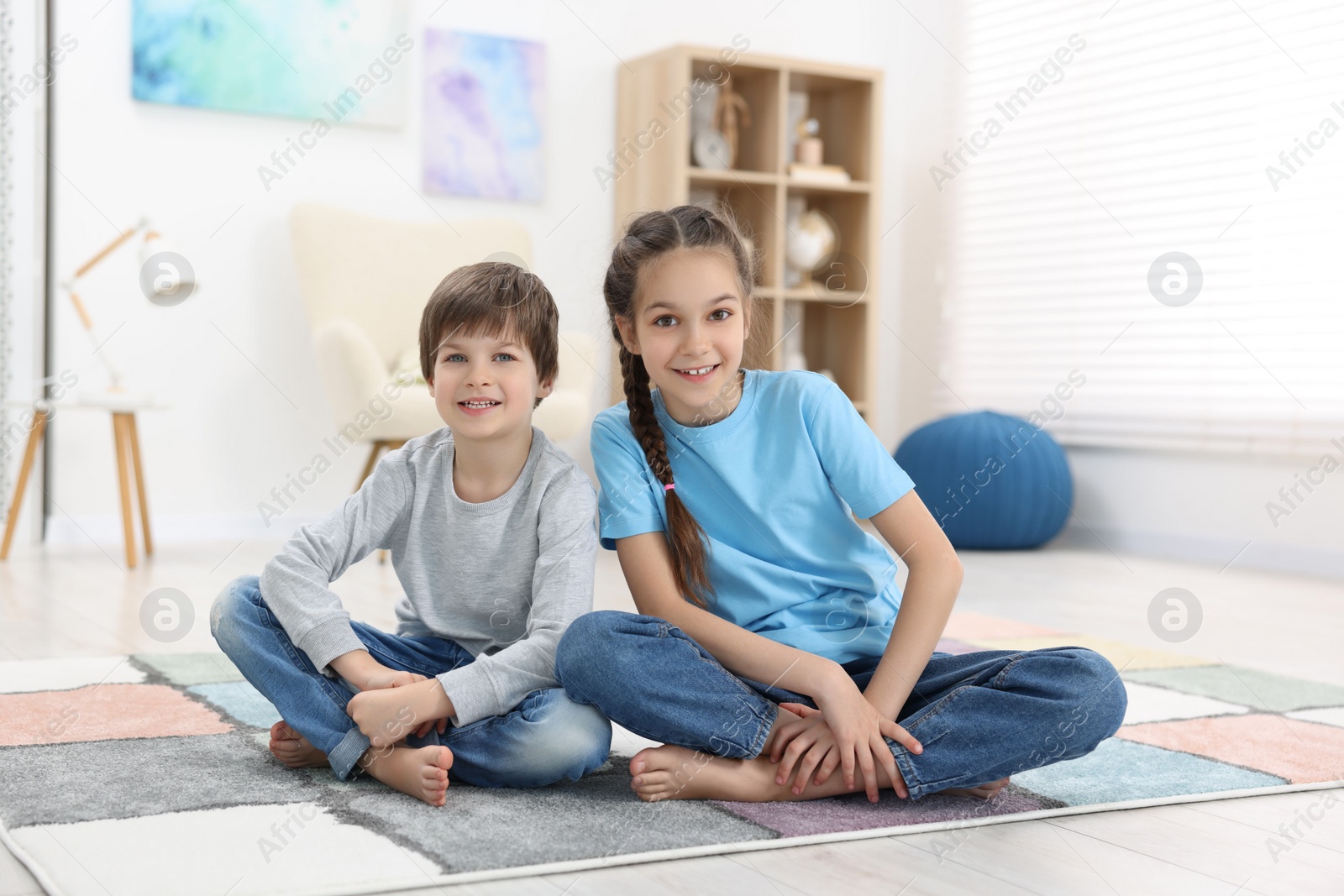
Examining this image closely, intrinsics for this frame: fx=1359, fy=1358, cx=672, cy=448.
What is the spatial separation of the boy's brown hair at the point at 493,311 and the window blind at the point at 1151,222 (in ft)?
7.97

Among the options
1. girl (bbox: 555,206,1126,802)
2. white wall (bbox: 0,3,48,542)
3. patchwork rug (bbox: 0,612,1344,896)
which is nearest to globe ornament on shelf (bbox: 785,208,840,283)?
white wall (bbox: 0,3,48,542)

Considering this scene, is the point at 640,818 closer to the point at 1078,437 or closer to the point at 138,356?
the point at 138,356

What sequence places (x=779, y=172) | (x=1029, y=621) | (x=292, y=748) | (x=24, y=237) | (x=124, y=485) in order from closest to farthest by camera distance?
1. (x=292, y=748)
2. (x=1029, y=621)
3. (x=124, y=485)
4. (x=24, y=237)
5. (x=779, y=172)

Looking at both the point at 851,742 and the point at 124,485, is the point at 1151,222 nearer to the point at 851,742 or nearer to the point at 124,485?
the point at 124,485

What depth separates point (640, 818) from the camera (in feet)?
3.61

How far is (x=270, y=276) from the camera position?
11.5 ft

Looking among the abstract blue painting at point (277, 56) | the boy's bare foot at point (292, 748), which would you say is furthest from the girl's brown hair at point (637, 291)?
the abstract blue painting at point (277, 56)

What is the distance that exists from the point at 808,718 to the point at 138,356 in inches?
104

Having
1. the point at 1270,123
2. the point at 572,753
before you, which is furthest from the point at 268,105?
the point at 572,753

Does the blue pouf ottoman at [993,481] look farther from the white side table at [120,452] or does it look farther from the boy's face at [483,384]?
the boy's face at [483,384]

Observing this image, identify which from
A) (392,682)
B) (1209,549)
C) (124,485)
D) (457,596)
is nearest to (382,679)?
(392,682)

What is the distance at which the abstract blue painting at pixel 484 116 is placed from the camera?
3.68m

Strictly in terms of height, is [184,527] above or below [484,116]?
below

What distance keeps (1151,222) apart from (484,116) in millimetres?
1820
